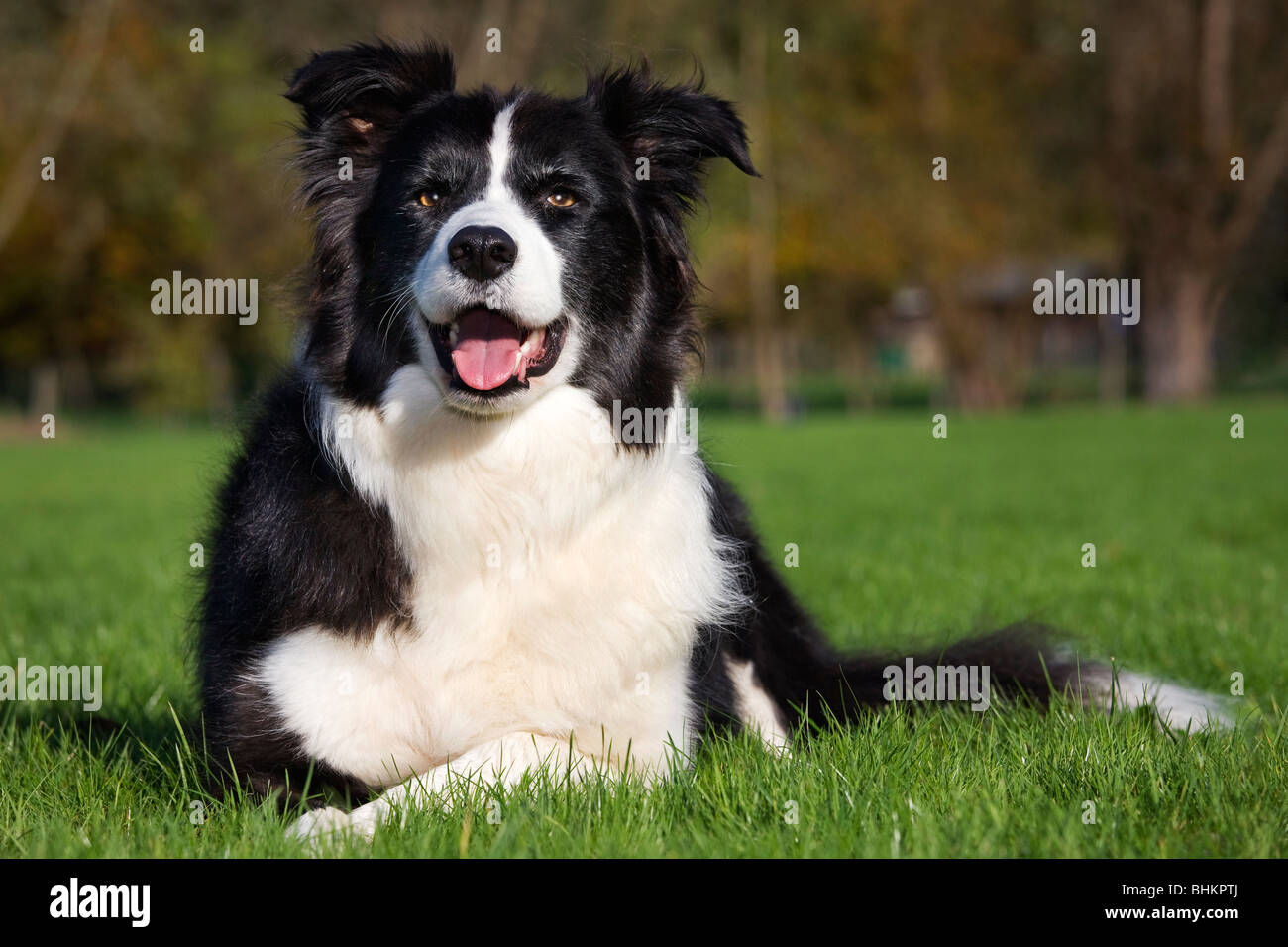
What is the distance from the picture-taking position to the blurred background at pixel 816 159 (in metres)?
31.4

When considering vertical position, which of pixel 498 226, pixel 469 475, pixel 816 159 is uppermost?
pixel 816 159

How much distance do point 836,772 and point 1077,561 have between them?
19.5 feet

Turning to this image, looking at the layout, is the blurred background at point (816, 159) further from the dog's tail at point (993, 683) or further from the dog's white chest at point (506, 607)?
the dog's white chest at point (506, 607)

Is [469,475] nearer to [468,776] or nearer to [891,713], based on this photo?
[468,776]

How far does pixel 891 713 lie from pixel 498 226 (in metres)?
2.20

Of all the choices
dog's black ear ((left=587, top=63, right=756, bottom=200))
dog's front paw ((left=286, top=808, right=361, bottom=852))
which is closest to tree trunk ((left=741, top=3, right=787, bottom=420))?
dog's black ear ((left=587, top=63, right=756, bottom=200))

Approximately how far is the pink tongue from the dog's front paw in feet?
4.17

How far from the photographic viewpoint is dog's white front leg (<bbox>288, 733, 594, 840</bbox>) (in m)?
3.33

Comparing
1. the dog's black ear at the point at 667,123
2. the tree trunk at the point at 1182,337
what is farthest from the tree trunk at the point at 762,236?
the dog's black ear at the point at 667,123

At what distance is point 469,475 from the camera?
149 inches

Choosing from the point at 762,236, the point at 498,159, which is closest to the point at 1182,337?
the point at 762,236

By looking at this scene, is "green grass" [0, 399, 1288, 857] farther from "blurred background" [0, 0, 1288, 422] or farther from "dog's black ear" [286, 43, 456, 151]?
"blurred background" [0, 0, 1288, 422]

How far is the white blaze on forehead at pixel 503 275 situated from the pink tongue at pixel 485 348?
82 mm

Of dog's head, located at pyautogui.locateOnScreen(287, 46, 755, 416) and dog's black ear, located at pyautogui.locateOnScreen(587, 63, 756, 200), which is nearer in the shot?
dog's head, located at pyautogui.locateOnScreen(287, 46, 755, 416)
